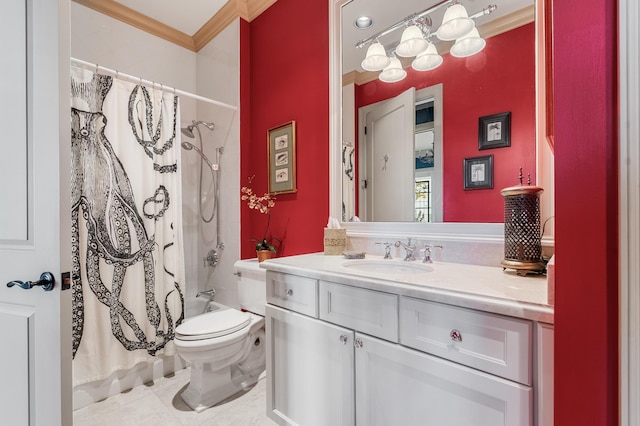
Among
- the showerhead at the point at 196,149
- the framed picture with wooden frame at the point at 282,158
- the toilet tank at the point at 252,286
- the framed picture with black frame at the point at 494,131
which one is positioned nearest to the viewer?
the framed picture with black frame at the point at 494,131

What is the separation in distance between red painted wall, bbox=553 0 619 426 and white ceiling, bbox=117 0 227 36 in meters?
2.61

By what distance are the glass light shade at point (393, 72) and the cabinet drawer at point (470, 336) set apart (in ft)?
3.94

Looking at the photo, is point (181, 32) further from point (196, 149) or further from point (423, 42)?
point (423, 42)

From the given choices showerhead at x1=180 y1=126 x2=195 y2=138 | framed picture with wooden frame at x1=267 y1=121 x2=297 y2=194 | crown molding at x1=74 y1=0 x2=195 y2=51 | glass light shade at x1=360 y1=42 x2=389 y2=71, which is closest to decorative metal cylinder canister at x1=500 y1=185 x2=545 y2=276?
glass light shade at x1=360 y1=42 x2=389 y2=71

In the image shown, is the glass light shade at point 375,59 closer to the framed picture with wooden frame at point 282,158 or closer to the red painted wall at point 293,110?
the red painted wall at point 293,110

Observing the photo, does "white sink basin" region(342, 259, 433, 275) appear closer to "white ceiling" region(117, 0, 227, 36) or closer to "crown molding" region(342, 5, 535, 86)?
"crown molding" region(342, 5, 535, 86)

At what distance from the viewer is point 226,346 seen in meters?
1.70

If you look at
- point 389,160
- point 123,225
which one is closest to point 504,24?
A: point 389,160

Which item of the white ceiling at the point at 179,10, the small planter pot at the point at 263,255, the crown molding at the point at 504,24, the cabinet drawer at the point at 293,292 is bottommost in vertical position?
the cabinet drawer at the point at 293,292

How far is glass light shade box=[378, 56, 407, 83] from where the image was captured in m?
1.58

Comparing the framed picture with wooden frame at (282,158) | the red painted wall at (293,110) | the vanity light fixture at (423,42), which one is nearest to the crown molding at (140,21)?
the red painted wall at (293,110)

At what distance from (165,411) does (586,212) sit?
216 centimetres

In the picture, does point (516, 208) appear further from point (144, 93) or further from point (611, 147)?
point (144, 93)

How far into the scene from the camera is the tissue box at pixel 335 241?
1.69m
